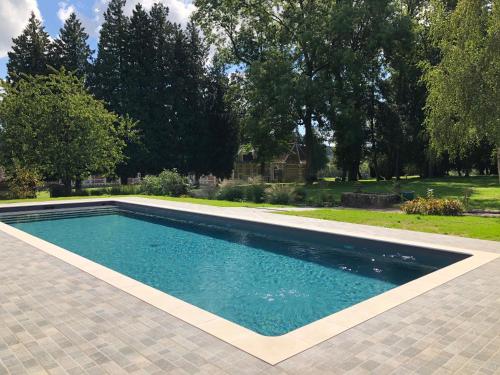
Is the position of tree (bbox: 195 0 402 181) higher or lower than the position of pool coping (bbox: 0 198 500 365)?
higher

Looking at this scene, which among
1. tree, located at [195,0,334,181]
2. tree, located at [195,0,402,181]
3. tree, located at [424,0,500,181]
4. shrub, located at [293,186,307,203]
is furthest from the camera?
tree, located at [195,0,334,181]

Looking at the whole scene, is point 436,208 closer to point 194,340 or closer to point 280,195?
point 280,195

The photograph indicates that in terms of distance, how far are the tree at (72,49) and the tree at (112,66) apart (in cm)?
188

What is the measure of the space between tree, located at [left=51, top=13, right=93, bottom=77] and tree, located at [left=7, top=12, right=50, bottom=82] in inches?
38.5

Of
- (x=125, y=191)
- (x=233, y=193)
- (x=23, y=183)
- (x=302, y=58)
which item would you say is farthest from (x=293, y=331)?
(x=302, y=58)

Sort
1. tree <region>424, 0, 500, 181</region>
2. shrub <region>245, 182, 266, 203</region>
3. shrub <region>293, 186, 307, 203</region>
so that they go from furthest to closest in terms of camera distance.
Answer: shrub <region>245, 182, 266, 203</region> → shrub <region>293, 186, 307, 203</region> → tree <region>424, 0, 500, 181</region>

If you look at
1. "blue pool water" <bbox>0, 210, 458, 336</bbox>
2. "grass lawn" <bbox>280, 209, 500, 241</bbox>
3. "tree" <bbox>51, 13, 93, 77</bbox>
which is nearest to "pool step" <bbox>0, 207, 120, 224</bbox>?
"blue pool water" <bbox>0, 210, 458, 336</bbox>

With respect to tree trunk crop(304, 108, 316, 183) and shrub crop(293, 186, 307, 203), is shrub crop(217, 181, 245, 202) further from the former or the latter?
tree trunk crop(304, 108, 316, 183)

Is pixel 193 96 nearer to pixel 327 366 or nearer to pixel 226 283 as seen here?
pixel 226 283

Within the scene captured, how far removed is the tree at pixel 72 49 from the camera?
39463 millimetres

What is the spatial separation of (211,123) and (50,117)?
61.0 ft

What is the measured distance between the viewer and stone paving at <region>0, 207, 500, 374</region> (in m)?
3.27

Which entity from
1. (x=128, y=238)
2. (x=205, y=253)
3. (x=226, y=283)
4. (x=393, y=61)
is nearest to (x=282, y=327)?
(x=226, y=283)

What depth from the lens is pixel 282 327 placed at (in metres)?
5.36
